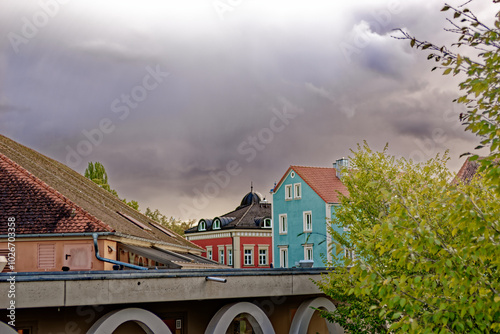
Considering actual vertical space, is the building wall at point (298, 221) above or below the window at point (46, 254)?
above

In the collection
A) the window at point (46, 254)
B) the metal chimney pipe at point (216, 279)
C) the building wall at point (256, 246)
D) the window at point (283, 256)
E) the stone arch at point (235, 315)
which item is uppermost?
the building wall at point (256, 246)

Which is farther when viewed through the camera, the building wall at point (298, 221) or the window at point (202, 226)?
the window at point (202, 226)

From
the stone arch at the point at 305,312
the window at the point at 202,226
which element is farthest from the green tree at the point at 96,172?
the stone arch at the point at 305,312

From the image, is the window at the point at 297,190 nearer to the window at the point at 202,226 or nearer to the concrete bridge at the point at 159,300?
the window at the point at 202,226

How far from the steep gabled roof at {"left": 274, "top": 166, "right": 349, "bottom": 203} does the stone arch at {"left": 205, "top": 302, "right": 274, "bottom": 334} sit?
35.8 meters

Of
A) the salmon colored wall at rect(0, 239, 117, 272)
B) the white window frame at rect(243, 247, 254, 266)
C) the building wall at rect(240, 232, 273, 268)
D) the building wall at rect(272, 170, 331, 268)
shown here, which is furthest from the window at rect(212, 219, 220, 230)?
the salmon colored wall at rect(0, 239, 117, 272)

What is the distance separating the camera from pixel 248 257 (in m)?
65.8

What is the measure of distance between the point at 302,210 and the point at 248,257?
516 inches

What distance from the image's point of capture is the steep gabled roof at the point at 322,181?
176 feet

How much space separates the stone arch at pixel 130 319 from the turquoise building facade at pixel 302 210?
3759 cm

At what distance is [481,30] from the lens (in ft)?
29.8

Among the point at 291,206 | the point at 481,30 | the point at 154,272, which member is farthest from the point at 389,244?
the point at 291,206

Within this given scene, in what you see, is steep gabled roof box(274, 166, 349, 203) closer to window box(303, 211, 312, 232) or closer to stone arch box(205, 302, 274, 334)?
window box(303, 211, 312, 232)

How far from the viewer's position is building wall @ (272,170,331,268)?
53.0 m
